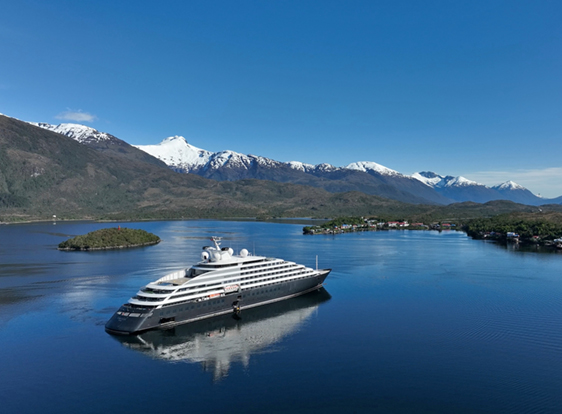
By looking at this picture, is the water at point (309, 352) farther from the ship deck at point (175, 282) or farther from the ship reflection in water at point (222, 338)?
the ship deck at point (175, 282)

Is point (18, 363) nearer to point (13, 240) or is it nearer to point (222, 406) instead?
point (222, 406)

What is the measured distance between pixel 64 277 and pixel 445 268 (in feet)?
187

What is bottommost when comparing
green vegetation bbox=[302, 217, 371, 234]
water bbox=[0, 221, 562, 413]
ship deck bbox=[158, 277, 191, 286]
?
water bbox=[0, 221, 562, 413]

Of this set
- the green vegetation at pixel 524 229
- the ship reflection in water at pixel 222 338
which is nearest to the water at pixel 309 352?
the ship reflection in water at pixel 222 338

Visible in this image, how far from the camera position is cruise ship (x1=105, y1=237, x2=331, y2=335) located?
3422 centimetres

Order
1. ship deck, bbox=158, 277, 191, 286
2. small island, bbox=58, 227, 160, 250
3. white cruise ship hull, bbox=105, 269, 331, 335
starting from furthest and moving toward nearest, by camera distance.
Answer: small island, bbox=58, 227, 160, 250 → ship deck, bbox=158, 277, 191, 286 → white cruise ship hull, bbox=105, 269, 331, 335

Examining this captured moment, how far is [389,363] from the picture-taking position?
27.8 metres

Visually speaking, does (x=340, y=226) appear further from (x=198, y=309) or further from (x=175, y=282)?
(x=198, y=309)

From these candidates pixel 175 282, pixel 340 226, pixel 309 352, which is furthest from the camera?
Result: pixel 340 226

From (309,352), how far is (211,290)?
40.2 ft

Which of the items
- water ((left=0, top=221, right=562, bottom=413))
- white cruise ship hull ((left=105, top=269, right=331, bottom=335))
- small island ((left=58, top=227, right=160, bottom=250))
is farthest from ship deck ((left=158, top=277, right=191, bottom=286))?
small island ((left=58, top=227, right=160, bottom=250))

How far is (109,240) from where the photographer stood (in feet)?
323

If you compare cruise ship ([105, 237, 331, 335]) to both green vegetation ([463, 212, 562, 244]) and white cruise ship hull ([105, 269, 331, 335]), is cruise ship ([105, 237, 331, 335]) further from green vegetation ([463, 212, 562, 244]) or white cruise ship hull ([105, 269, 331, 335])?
green vegetation ([463, 212, 562, 244])

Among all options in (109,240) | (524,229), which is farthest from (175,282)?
(524,229)
